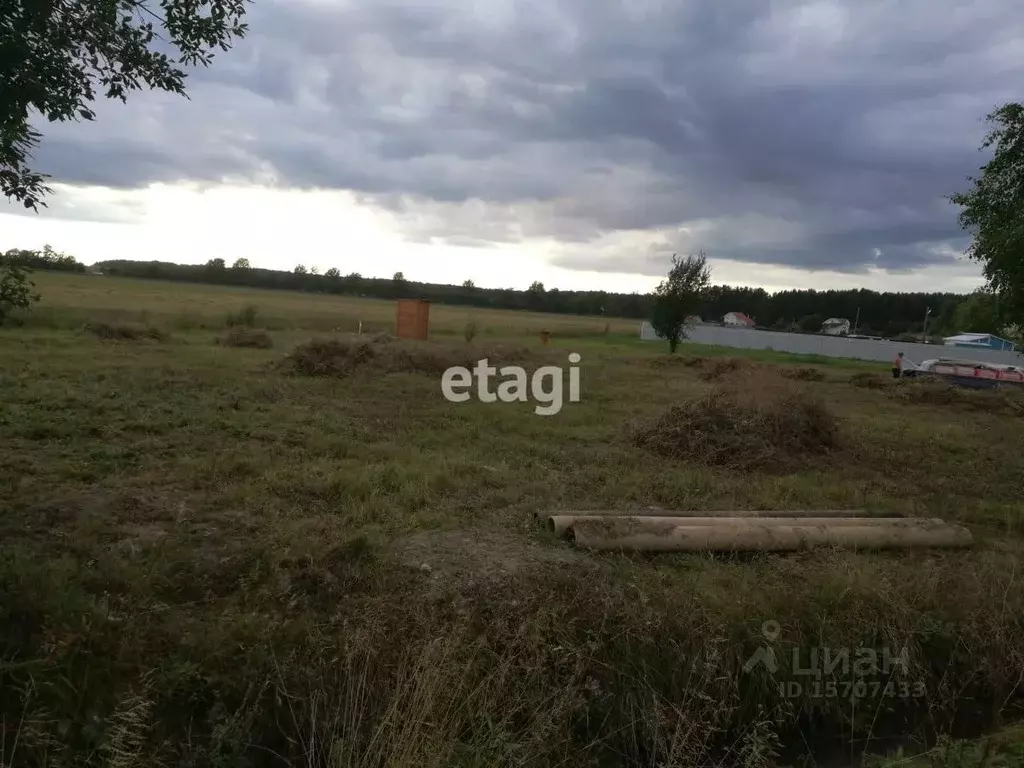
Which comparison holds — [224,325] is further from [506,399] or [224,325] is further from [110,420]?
[110,420]

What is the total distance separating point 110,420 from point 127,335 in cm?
1246

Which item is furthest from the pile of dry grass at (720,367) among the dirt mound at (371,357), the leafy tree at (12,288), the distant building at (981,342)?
the distant building at (981,342)

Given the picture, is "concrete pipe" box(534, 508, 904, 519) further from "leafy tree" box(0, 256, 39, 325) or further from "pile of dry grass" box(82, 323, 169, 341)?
"pile of dry grass" box(82, 323, 169, 341)

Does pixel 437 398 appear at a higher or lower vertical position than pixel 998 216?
lower

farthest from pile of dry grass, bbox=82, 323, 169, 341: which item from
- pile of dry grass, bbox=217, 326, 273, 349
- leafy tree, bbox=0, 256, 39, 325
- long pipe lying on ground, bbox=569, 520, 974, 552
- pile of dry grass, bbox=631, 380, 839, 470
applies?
long pipe lying on ground, bbox=569, 520, 974, 552

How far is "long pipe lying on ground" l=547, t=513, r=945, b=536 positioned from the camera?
578 centimetres

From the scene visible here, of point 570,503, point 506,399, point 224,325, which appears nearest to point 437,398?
point 506,399

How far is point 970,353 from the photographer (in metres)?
35.7

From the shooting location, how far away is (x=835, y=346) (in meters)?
40.5

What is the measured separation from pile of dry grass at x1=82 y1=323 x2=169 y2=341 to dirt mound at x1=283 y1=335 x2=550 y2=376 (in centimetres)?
632

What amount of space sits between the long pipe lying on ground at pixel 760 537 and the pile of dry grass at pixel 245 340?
1684 centimetres

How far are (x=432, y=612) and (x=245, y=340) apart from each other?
59.0 ft

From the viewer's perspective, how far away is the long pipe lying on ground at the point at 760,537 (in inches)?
219

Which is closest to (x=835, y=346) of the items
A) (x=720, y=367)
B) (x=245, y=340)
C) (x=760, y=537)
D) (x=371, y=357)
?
(x=720, y=367)
